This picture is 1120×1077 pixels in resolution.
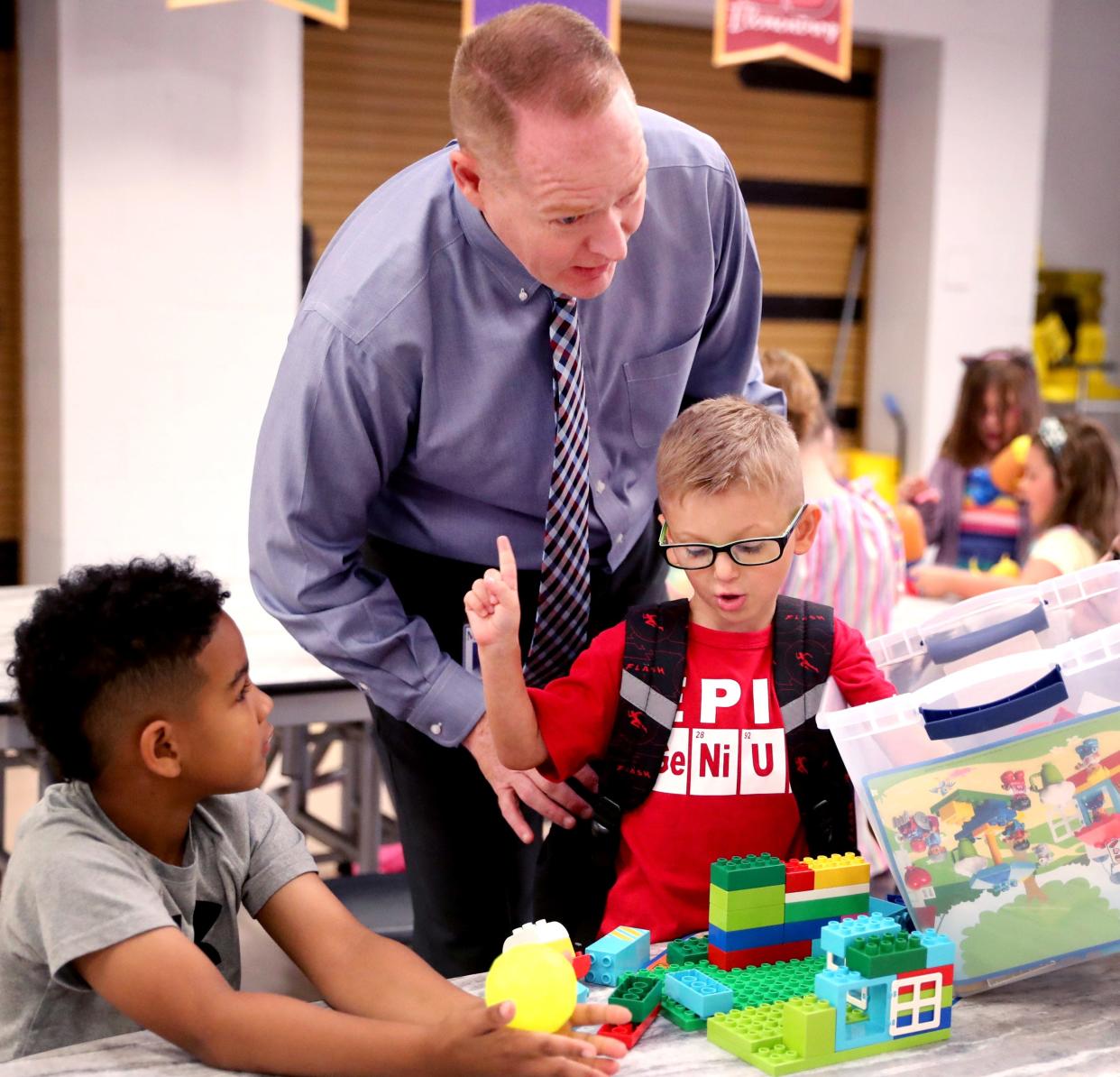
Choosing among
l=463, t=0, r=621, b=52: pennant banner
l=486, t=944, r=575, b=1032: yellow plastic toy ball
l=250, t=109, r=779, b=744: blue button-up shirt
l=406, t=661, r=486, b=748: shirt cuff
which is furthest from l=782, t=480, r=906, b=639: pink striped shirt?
l=486, t=944, r=575, b=1032: yellow plastic toy ball

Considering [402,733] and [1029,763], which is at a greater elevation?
[1029,763]

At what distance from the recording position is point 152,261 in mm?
5273

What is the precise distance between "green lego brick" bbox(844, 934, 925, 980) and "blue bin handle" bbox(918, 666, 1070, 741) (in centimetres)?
18

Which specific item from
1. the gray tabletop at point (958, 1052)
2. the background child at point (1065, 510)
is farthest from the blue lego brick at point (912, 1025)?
the background child at point (1065, 510)

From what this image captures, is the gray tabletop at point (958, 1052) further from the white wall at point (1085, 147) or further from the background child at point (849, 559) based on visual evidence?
the white wall at point (1085, 147)

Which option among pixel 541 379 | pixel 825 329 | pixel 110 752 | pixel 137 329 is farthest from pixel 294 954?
pixel 825 329

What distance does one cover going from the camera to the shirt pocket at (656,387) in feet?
6.14

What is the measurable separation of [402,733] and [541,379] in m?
0.52

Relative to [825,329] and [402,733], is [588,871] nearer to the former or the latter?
[402,733]

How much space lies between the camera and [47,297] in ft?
17.4

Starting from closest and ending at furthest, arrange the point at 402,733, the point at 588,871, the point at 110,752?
the point at 110,752 → the point at 588,871 → the point at 402,733

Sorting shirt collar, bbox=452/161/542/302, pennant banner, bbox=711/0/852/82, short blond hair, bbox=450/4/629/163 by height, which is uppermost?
pennant banner, bbox=711/0/852/82

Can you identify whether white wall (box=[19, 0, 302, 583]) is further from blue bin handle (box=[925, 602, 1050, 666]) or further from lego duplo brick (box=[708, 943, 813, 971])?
lego duplo brick (box=[708, 943, 813, 971])

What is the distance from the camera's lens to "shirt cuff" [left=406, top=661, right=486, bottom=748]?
5.68ft
